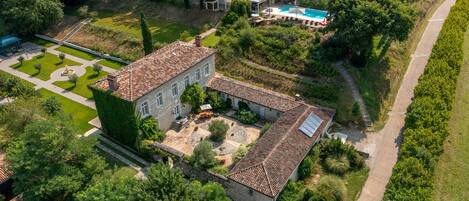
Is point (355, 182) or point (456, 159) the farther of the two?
point (456, 159)

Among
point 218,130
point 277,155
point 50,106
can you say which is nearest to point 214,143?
point 218,130

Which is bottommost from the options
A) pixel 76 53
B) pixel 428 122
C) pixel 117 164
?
pixel 117 164

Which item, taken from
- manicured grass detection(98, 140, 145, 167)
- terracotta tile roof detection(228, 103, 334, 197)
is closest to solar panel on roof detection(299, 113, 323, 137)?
terracotta tile roof detection(228, 103, 334, 197)

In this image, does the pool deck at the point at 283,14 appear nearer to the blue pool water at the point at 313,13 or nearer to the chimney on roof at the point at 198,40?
the blue pool water at the point at 313,13

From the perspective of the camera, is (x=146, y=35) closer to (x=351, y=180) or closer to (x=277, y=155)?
(x=277, y=155)

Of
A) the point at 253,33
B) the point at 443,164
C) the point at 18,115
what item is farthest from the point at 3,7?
the point at 443,164

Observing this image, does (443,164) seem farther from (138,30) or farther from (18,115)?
(138,30)
